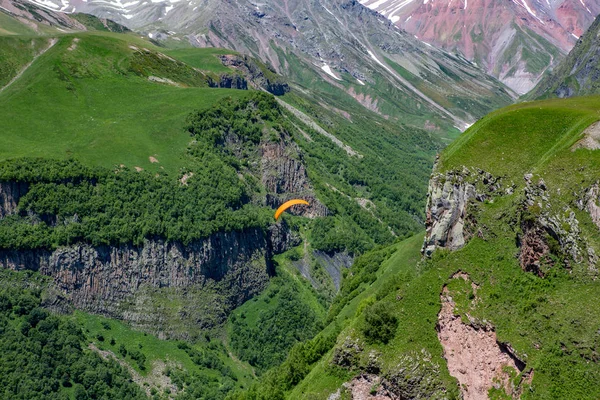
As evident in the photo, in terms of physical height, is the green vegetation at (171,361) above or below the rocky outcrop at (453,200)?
below

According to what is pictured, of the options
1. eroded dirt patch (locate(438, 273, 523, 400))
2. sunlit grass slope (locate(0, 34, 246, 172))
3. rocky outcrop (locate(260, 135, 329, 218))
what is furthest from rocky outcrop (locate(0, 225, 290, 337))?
eroded dirt patch (locate(438, 273, 523, 400))

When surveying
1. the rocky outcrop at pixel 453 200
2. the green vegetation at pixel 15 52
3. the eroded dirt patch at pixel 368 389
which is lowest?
the green vegetation at pixel 15 52

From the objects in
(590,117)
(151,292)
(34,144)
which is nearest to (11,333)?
(151,292)

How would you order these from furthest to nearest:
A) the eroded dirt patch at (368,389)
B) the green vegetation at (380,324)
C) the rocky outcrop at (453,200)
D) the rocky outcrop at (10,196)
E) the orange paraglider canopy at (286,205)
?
the orange paraglider canopy at (286,205), the rocky outcrop at (10,196), the rocky outcrop at (453,200), the green vegetation at (380,324), the eroded dirt patch at (368,389)

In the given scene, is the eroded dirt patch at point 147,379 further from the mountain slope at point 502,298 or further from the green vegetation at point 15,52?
the green vegetation at point 15,52

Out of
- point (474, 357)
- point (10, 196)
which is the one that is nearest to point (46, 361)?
point (10, 196)

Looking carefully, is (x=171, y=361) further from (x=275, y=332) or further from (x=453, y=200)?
(x=453, y=200)

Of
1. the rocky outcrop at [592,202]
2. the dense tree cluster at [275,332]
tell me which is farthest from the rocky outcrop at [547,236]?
the dense tree cluster at [275,332]
